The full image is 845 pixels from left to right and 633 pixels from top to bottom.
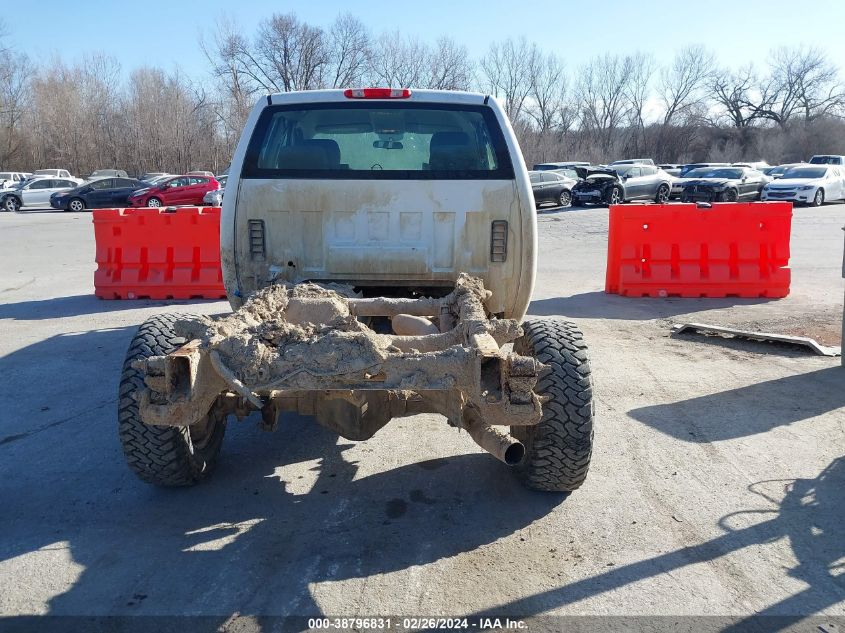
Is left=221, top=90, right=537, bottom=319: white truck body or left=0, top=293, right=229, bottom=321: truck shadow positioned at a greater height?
left=221, top=90, right=537, bottom=319: white truck body

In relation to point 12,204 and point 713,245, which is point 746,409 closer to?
point 713,245

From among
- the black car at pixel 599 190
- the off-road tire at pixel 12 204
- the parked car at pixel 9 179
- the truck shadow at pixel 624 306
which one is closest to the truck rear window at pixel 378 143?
the truck shadow at pixel 624 306

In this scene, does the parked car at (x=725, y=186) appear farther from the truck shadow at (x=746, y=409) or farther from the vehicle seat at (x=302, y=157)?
the vehicle seat at (x=302, y=157)

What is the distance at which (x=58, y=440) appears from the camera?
492cm

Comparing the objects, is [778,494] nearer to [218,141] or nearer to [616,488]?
[616,488]

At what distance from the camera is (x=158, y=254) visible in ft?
33.0

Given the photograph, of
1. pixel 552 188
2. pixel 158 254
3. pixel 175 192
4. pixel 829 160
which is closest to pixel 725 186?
pixel 552 188

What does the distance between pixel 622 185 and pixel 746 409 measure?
77.3 feet

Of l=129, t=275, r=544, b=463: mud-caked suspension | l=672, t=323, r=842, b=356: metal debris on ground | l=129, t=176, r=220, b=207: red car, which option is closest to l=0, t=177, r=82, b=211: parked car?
l=129, t=176, r=220, b=207: red car

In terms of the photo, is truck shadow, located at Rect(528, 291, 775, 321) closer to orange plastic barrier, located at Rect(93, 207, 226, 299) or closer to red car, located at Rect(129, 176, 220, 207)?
orange plastic barrier, located at Rect(93, 207, 226, 299)

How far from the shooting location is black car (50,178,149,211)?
31797 mm

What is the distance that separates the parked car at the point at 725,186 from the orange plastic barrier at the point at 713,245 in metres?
19.0

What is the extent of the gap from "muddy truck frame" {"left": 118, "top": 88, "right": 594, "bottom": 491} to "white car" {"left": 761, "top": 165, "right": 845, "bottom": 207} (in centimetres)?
2666

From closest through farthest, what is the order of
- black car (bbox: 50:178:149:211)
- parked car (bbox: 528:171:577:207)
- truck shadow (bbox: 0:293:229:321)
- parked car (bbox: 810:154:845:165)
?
1. truck shadow (bbox: 0:293:229:321)
2. parked car (bbox: 528:171:577:207)
3. black car (bbox: 50:178:149:211)
4. parked car (bbox: 810:154:845:165)
